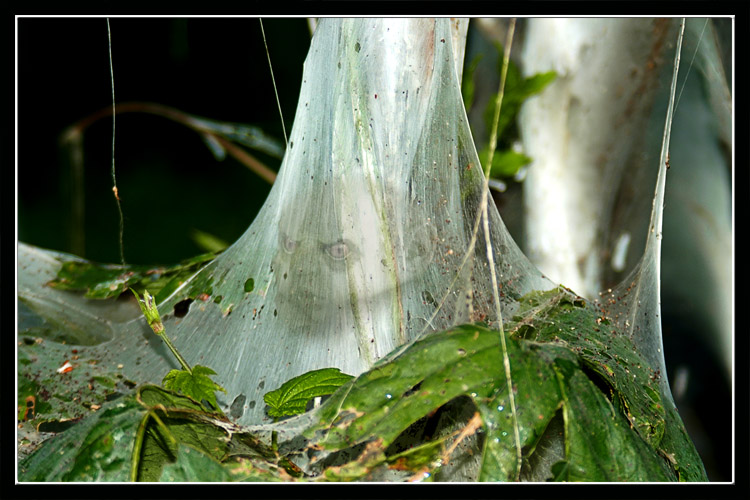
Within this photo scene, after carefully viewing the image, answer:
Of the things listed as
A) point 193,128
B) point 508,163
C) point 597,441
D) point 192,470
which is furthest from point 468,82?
point 192,470

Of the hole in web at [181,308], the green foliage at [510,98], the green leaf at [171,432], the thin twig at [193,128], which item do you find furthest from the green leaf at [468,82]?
the green leaf at [171,432]

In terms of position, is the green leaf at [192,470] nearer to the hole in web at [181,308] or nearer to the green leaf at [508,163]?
the hole in web at [181,308]

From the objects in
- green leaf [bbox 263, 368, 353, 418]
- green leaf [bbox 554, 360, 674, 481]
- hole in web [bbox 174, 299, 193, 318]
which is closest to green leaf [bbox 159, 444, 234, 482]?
green leaf [bbox 263, 368, 353, 418]

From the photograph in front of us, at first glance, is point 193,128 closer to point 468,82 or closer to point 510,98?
A: point 468,82

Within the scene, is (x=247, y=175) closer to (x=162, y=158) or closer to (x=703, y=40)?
(x=162, y=158)

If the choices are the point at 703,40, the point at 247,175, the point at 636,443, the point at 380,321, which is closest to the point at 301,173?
the point at 380,321
